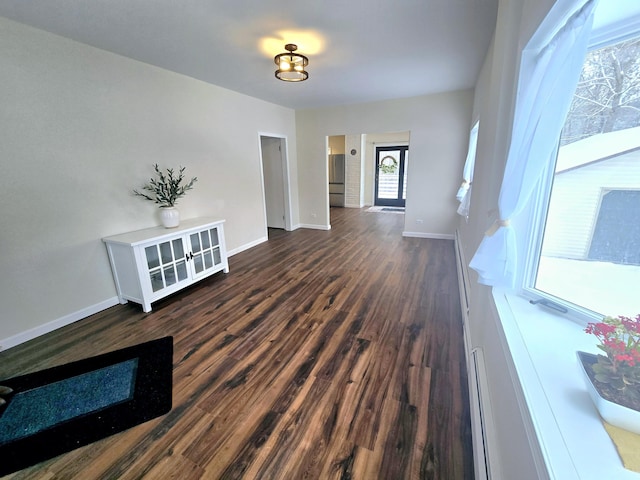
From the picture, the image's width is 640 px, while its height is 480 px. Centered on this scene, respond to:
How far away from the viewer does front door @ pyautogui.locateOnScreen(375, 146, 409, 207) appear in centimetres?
843

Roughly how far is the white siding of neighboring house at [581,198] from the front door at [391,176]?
300 inches

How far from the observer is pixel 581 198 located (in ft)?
3.36

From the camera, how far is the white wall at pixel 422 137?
455 centimetres

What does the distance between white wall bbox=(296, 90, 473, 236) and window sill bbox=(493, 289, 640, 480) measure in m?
4.06

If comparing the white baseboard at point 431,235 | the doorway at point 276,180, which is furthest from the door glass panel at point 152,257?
the white baseboard at point 431,235

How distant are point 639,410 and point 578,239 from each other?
0.63 meters

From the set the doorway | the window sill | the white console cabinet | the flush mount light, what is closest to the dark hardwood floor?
the white console cabinet

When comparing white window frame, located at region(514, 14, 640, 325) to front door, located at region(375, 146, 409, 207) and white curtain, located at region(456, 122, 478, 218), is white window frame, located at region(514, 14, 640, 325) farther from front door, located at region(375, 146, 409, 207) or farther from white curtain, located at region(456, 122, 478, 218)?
front door, located at region(375, 146, 409, 207)

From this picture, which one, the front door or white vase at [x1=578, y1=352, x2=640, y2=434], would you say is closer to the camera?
white vase at [x1=578, y1=352, x2=640, y2=434]

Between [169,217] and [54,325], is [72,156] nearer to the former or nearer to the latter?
[169,217]

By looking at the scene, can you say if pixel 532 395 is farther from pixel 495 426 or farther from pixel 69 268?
pixel 69 268

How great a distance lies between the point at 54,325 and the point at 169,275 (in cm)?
102

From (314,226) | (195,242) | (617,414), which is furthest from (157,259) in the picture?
(314,226)

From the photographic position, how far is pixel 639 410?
26.3 inches
